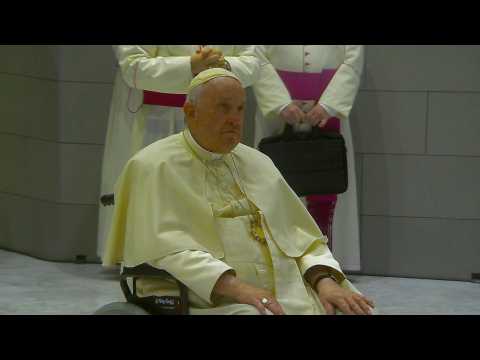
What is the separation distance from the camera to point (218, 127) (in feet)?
13.1

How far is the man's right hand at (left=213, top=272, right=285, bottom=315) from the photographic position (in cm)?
370

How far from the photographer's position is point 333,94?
678 centimetres

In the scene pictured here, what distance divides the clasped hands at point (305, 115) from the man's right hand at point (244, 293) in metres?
3.00

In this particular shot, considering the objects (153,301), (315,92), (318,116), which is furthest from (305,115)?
(153,301)

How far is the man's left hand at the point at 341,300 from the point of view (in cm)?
380

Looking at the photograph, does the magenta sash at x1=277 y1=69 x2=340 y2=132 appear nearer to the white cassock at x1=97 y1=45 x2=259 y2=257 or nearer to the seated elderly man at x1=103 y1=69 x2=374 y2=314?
the white cassock at x1=97 y1=45 x2=259 y2=257

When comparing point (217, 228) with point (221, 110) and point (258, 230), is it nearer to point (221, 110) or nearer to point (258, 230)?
point (258, 230)

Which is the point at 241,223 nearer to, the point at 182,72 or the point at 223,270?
the point at 223,270

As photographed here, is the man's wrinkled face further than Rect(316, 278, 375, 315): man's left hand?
Yes

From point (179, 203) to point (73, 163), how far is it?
3.51 m

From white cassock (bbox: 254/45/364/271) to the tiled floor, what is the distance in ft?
1.02

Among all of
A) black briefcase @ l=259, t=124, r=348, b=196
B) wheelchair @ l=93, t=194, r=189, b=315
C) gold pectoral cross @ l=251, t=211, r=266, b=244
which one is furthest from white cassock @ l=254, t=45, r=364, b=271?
wheelchair @ l=93, t=194, r=189, b=315

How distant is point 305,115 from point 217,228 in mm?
2848

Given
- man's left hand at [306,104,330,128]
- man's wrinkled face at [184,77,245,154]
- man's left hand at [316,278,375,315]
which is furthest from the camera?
man's left hand at [306,104,330,128]
